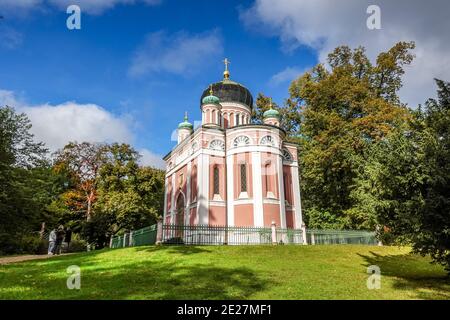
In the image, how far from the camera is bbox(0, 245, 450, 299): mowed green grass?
323 inches

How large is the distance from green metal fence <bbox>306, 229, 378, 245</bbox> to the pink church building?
293cm

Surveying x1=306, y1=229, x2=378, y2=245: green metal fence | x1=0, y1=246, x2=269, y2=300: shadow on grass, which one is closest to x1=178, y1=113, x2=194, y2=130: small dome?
x1=306, y1=229, x2=378, y2=245: green metal fence

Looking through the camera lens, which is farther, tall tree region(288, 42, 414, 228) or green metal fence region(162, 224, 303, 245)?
tall tree region(288, 42, 414, 228)

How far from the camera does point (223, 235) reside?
22.6 meters

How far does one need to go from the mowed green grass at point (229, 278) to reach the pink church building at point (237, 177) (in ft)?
33.6

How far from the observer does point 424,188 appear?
10.7m

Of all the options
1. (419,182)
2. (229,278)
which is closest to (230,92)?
(419,182)

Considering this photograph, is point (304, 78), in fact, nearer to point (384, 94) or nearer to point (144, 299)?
point (384, 94)

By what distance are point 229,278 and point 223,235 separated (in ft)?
40.9

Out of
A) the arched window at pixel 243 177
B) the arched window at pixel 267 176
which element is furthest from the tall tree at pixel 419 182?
the arched window at pixel 243 177

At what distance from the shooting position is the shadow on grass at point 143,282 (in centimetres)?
791

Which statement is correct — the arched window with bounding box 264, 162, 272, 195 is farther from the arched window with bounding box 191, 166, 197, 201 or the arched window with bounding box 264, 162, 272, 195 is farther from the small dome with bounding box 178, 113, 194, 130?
the small dome with bounding box 178, 113, 194, 130

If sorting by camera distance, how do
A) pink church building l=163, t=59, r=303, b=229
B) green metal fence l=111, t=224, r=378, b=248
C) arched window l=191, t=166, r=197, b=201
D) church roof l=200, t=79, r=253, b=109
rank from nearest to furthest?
1. green metal fence l=111, t=224, r=378, b=248
2. pink church building l=163, t=59, r=303, b=229
3. arched window l=191, t=166, r=197, b=201
4. church roof l=200, t=79, r=253, b=109

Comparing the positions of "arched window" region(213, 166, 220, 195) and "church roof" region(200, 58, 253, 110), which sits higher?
"church roof" region(200, 58, 253, 110)
